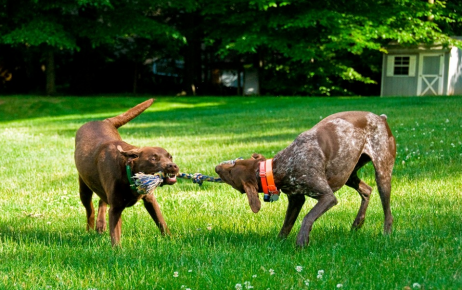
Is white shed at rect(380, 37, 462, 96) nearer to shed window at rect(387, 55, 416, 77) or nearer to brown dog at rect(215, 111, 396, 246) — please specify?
shed window at rect(387, 55, 416, 77)

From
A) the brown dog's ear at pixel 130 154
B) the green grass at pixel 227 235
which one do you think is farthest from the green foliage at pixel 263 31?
the brown dog's ear at pixel 130 154

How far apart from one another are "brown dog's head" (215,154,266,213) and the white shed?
29.8 meters

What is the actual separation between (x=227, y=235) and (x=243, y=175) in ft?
2.69

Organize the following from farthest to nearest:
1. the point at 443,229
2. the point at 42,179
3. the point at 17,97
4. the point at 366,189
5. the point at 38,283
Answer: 1. the point at 17,97
2. the point at 42,179
3. the point at 366,189
4. the point at 443,229
5. the point at 38,283

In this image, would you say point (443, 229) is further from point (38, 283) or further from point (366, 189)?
point (38, 283)

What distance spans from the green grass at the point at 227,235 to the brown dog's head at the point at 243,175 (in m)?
0.50

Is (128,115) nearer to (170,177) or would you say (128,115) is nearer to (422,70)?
(170,177)

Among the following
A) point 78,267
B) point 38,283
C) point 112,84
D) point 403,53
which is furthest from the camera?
point 112,84

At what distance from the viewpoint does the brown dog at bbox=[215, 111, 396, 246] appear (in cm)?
542

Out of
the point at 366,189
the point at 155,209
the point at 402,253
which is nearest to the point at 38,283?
the point at 155,209

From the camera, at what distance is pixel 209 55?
39781 mm

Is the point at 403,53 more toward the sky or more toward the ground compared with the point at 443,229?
more toward the sky

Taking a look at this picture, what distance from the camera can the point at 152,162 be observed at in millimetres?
5656

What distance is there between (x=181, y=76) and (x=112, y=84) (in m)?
4.53
